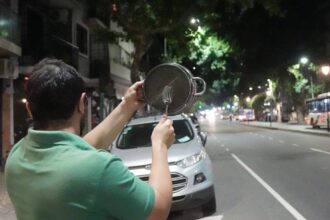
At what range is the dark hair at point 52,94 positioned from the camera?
7.70 feet

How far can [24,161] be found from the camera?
7.82 ft

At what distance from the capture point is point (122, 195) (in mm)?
2137

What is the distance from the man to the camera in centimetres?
214

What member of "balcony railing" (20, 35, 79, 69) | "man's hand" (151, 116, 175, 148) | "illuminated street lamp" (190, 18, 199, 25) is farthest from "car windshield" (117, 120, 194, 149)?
"illuminated street lamp" (190, 18, 199, 25)

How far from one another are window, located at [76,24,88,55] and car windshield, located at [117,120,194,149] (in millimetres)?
18513

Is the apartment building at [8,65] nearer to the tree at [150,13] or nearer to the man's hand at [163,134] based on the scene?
the tree at [150,13]

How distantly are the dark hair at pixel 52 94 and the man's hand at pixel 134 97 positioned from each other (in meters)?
0.81

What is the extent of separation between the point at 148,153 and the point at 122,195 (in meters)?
7.41

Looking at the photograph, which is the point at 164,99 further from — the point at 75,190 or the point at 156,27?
the point at 156,27

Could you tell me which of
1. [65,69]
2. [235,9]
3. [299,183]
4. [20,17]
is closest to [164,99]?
[65,69]

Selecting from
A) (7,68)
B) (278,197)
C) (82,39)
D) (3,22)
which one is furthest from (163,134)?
(82,39)

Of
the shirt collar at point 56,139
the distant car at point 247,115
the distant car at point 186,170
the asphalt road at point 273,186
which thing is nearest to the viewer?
the shirt collar at point 56,139

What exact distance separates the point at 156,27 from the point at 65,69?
2084 centimetres

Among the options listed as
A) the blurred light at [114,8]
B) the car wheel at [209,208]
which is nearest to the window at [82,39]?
the blurred light at [114,8]
